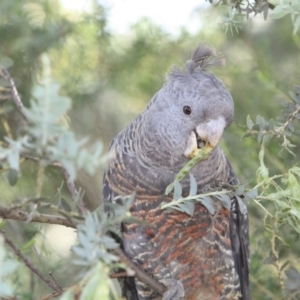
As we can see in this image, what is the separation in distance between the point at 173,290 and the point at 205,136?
705 mm

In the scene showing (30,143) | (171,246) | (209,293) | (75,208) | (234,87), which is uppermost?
(30,143)

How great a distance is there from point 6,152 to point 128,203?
10.1 inches

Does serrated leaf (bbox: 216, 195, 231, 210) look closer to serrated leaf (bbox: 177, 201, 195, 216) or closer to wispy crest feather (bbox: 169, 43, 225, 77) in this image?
serrated leaf (bbox: 177, 201, 195, 216)

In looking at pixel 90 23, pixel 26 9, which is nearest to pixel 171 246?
pixel 90 23

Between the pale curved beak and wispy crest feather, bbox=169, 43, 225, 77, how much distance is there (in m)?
0.34

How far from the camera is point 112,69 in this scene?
146 inches

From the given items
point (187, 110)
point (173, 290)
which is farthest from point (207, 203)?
point (173, 290)

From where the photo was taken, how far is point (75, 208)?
1239mm

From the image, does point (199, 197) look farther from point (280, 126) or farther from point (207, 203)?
point (280, 126)

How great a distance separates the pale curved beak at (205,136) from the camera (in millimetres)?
2172

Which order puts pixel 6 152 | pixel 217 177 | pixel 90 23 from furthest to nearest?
1. pixel 90 23
2. pixel 217 177
3. pixel 6 152

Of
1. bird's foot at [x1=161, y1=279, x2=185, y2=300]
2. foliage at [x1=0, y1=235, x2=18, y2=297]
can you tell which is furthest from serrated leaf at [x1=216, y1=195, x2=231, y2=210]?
bird's foot at [x1=161, y1=279, x2=185, y2=300]

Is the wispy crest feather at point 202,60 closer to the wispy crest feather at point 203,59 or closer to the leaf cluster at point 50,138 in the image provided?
the wispy crest feather at point 203,59

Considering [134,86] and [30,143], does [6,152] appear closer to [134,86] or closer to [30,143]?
[30,143]
